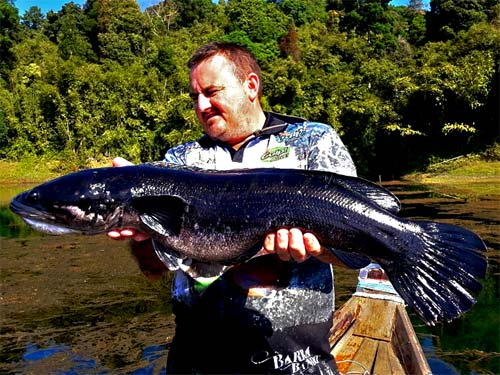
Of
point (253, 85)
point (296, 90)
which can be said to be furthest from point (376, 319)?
point (296, 90)

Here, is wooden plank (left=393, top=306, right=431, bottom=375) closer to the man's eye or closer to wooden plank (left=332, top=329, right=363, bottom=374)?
wooden plank (left=332, top=329, right=363, bottom=374)

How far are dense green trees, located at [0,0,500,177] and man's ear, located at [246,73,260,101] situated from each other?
100ft

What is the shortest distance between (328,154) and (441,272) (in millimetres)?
816

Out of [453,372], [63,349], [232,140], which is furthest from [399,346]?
[63,349]

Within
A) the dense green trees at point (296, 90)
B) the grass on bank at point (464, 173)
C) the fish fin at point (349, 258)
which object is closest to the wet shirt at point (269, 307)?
the fish fin at point (349, 258)

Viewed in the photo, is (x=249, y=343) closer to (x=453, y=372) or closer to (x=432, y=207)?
(x=453, y=372)

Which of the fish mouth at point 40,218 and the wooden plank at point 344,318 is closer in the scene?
the fish mouth at point 40,218

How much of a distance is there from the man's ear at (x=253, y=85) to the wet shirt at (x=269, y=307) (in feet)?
0.93

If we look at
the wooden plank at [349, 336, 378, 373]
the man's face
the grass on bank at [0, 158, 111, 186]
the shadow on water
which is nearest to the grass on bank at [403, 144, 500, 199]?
the shadow on water

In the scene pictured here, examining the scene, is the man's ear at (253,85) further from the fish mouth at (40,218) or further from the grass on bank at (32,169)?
the grass on bank at (32,169)

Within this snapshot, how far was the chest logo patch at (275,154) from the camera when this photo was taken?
9.60ft

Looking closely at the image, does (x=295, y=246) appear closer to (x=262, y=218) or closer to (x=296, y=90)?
(x=262, y=218)

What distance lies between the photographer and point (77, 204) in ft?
9.33

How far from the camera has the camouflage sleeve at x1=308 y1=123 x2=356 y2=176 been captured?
2.82 m
